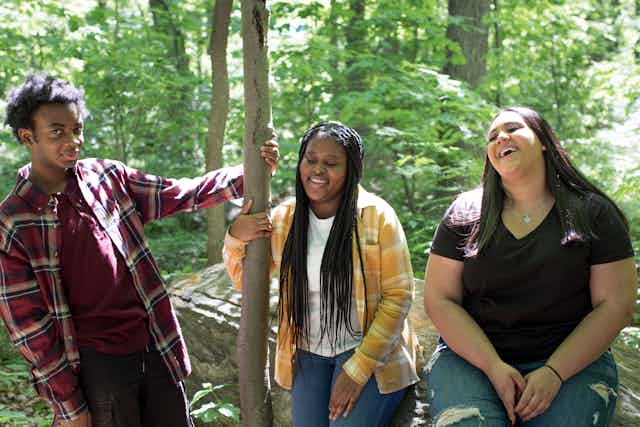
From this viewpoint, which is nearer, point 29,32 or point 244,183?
point 244,183

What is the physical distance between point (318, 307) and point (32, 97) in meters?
1.41

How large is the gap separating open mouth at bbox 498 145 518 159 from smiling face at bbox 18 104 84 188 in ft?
5.63

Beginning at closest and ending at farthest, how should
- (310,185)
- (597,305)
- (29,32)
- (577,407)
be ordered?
1. (577,407)
2. (597,305)
3. (310,185)
4. (29,32)

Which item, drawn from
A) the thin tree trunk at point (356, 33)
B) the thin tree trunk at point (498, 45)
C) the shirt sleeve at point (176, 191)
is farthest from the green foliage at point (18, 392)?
the thin tree trunk at point (498, 45)

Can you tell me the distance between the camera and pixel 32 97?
2145 millimetres

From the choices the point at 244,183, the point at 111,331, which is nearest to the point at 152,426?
the point at 111,331

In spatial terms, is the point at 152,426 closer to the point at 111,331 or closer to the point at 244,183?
the point at 111,331

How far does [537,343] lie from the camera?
2.21m

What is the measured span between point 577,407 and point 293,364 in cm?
114

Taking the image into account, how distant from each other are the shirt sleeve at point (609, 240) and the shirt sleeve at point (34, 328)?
2109 mm

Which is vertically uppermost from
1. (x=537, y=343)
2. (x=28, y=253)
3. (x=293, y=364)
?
(x=28, y=253)

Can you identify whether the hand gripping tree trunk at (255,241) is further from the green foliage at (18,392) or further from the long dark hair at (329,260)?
the green foliage at (18,392)

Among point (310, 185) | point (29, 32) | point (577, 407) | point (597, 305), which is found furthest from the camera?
point (29, 32)

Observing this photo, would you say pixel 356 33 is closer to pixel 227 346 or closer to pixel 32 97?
pixel 227 346
